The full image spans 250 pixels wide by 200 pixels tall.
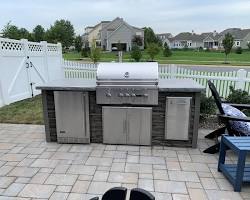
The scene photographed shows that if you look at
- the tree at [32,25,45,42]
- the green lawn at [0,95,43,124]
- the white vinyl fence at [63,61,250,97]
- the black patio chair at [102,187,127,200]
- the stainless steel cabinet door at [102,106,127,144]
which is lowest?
the green lawn at [0,95,43,124]

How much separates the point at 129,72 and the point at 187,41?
71.7 metres

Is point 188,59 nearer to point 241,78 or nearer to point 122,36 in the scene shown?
point 122,36

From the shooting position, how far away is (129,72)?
133 inches

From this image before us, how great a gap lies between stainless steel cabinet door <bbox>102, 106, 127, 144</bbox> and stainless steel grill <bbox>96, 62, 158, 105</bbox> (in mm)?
146

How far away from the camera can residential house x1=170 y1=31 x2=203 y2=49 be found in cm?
6950

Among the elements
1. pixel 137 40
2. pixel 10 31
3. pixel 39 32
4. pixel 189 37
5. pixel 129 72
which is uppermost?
pixel 189 37

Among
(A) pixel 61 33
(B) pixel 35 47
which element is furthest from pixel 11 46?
(A) pixel 61 33

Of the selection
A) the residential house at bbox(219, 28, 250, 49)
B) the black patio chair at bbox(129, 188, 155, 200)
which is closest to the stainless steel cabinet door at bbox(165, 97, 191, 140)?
Answer: the black patio chair at bbox(129, 188, 155, 200)

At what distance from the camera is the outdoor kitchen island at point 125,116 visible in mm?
3432

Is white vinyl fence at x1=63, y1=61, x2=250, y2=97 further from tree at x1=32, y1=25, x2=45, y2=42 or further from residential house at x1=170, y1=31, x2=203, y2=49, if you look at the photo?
residential house at x1=170, y1=31, x2=203, y2=49

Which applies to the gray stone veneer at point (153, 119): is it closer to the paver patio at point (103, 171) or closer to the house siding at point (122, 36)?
the paver patio at point (103, 171)

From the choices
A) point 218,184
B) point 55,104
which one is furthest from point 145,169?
point 55,104

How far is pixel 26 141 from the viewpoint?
391cm

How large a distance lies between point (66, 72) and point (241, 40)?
194 ft
